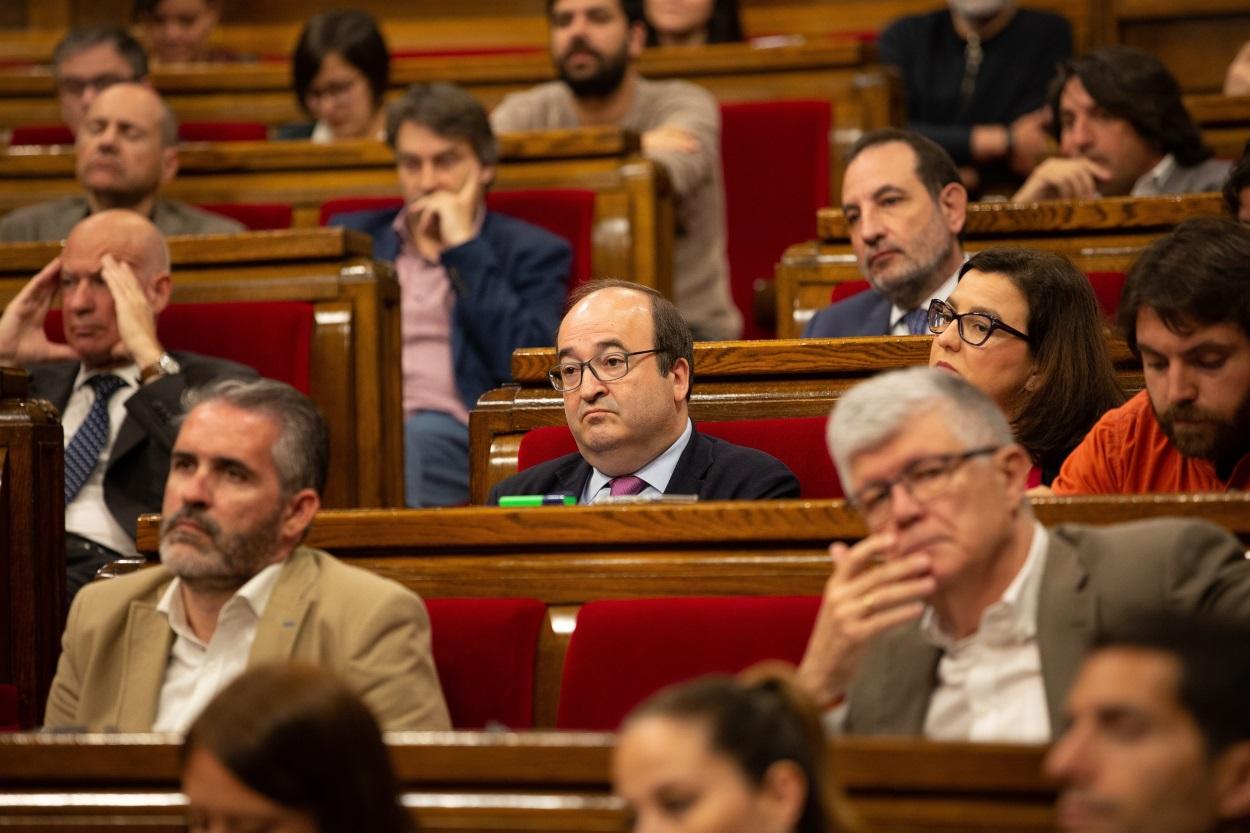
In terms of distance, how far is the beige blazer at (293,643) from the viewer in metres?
1.00

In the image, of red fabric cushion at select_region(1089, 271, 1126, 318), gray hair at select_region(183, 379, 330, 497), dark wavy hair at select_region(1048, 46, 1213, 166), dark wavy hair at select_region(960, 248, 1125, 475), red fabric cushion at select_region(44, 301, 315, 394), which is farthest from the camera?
dark wavy hair at select_region(1048, 46, 1213, 166)

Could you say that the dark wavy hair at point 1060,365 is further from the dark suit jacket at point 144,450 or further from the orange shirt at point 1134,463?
the dark suit jacket at point 144,450

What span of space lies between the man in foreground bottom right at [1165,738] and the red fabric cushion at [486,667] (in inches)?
18.0

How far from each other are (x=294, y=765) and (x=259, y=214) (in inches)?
57.6

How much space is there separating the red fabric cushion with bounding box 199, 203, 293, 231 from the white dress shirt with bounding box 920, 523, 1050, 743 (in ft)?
4.51

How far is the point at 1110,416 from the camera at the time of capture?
3.91 ft

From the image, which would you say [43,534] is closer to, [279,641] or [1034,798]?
[279,641]

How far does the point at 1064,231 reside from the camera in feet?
5.48

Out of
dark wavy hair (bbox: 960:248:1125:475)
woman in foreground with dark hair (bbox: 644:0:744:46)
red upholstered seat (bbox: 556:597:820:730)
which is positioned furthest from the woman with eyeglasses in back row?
woman in foreground with dark hair (bbox: 644:0:744:46)

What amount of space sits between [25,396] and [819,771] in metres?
0.95

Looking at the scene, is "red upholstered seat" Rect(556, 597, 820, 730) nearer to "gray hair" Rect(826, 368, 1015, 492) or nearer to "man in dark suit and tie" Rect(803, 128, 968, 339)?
"gray hair" Rect(826, 368, 1015, 492)

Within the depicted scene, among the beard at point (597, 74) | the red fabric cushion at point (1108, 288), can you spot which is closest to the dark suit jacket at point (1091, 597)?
the red fabric cushion at point (1108, 288)

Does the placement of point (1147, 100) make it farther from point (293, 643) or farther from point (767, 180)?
point (293, 643)

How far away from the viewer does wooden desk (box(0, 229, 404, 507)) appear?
174cm
